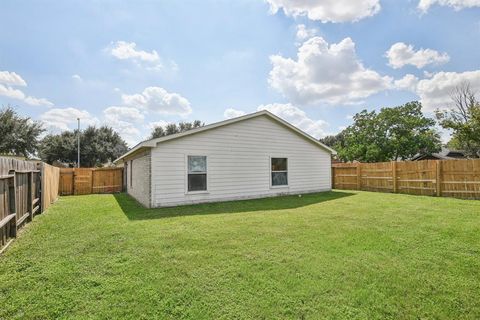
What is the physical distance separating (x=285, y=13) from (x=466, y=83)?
24.1 metres

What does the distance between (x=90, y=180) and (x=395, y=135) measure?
30.4 meters

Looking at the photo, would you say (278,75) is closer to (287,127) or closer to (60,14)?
(287,127)

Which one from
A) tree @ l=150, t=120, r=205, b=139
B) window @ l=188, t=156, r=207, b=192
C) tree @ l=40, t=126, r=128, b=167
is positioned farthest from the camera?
tree @ l=150, t=120, r=205, b=139

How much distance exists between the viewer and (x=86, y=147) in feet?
113

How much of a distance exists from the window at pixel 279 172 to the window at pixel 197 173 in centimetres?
380

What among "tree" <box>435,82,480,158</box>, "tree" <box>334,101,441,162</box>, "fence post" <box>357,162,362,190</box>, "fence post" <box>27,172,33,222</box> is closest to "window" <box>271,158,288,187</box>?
"fence post" <box>357,162,362,190</box>

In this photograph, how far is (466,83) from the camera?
24578 millimetres

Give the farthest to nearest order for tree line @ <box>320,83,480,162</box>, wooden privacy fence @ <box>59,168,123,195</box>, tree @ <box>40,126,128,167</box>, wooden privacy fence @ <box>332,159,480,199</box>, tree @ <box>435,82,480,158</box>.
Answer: tree @ <box>40,126,128,167</box>
tree line @ <box>320,83,480,162</box>
tree @ <box>435,82,480,158</box>
wooden privacy fence @ <box>59,168,123,195</box>
wooden privacy fence @ <box>332,159,480,199</box>

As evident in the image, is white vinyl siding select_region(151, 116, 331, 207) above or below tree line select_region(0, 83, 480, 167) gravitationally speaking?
below

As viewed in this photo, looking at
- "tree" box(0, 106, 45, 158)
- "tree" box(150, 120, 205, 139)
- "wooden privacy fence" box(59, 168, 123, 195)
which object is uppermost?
"tree" box(150, 120, 205, 139)

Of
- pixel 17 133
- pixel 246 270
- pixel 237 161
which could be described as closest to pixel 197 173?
pixel 237 161

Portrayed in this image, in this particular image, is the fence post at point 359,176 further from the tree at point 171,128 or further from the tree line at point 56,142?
the tree at point 171,128

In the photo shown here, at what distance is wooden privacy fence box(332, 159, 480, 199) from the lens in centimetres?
1147

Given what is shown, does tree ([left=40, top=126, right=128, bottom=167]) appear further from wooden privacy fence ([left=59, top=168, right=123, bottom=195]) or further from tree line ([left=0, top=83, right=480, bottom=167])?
wooden privacy fence ([left=59, top=168, right=123, bottom=195])
